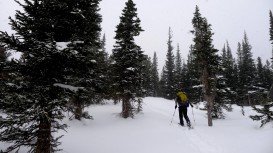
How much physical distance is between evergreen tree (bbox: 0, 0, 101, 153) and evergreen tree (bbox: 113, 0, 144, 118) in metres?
9.76

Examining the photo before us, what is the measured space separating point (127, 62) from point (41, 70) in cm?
1070

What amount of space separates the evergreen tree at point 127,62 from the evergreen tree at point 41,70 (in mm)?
Result: 9758

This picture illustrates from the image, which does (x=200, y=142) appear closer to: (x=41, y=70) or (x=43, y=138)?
(x=43, y=138)

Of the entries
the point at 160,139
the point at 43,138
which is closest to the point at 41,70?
the point at 43,138

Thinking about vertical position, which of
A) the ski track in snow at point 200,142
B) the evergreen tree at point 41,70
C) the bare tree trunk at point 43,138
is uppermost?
the evergreen tree at point 41,70

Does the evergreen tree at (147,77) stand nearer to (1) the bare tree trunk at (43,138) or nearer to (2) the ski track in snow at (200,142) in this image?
(2) the ski track in snow at (200,142)

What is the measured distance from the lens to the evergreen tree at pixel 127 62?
18.5m

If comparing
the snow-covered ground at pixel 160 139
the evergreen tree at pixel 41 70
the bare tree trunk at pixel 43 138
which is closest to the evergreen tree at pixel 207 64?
the snow-covered ground at pixel 160 139

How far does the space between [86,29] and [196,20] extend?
42.1 feet

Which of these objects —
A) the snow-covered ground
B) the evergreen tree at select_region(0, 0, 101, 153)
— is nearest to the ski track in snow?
the snow-covered ground

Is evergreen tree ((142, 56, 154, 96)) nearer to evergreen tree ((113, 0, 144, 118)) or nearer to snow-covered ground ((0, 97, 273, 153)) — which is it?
evergreen tree ((113, 0, 144, 118))

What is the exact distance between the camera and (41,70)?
315 inches

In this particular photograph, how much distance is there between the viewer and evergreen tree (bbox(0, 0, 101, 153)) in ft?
23.7

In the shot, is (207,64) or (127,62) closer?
(207,64)
